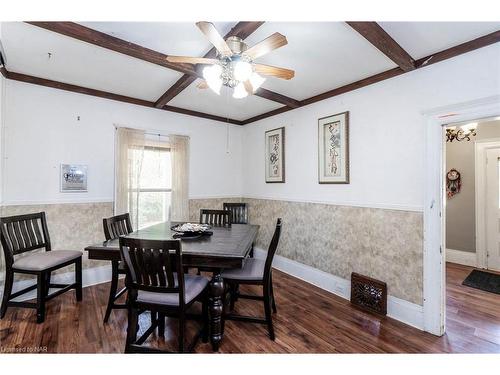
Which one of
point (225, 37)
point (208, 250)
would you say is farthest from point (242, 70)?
point (208, 250)

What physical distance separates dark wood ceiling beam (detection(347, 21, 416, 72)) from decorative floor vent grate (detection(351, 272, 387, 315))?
2.09m

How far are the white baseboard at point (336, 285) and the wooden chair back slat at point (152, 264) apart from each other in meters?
2.03

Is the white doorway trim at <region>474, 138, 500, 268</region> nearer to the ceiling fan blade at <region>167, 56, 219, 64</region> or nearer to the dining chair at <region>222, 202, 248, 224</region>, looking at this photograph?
the dining chair at <region>222, 202, 248, 224</region>

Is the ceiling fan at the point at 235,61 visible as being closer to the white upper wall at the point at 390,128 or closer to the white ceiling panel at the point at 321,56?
the white ceiling panel at the point at 321,56

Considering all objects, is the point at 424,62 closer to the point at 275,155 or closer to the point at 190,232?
the point at 275,155

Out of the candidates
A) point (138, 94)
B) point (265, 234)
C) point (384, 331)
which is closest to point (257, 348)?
point (384, 331)

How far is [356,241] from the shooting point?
272 cm

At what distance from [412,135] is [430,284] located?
1.37 meters

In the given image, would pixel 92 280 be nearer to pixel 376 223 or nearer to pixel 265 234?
pixel 265 234

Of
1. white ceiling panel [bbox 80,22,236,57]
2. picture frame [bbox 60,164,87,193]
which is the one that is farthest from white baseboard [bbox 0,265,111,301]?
white ceiling panel [bbox 80,22,236,57]

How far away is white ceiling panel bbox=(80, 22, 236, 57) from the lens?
1.74m

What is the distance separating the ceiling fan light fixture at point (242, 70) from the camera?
155 cm

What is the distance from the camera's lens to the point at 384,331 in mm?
2143

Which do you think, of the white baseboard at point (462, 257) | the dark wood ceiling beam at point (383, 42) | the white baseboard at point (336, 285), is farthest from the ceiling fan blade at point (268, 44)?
the white baseboard at point (462, 257)
